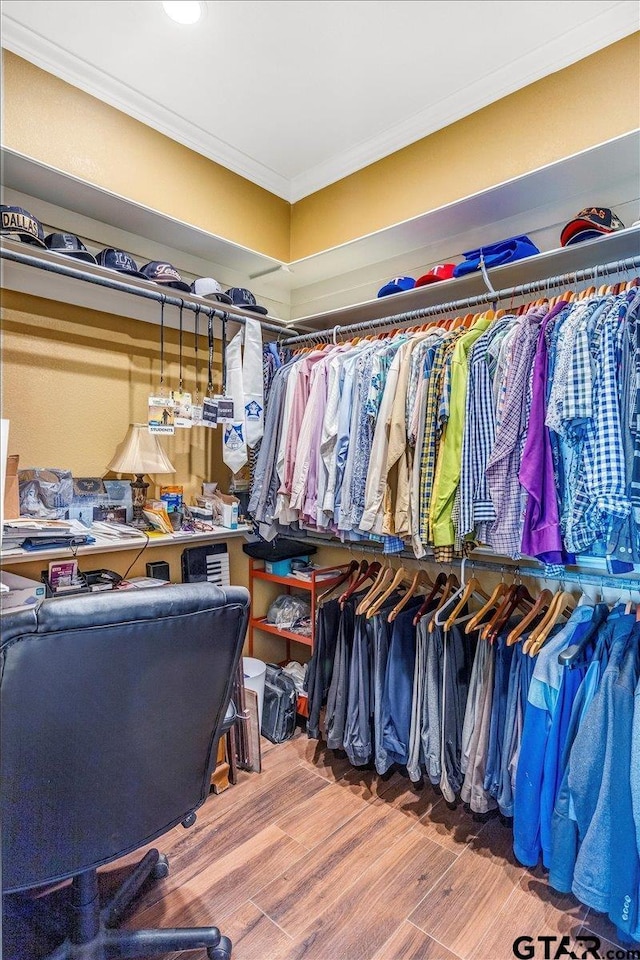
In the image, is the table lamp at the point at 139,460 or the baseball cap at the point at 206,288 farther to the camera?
the baseball cap at the point at 206,288

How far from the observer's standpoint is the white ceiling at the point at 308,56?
5.94 ft

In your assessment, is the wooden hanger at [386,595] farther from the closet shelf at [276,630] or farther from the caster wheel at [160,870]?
the caster wheel at [160,870]

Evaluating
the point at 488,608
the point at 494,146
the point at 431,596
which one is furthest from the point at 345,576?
the point at 494,146

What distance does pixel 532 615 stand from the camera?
179 cm

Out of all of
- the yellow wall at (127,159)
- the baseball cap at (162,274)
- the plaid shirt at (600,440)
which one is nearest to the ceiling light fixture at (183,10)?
the yellow wall at (127,159)

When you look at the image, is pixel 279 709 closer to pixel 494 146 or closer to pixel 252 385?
pixel 252 385

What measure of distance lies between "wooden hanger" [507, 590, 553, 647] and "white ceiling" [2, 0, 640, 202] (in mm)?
2145

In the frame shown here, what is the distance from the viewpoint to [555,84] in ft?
6.78

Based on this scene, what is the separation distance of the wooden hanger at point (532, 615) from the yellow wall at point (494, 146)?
1796mm

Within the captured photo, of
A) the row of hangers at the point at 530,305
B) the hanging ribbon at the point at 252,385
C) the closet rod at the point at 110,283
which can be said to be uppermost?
the closet rod at the point at 110,283

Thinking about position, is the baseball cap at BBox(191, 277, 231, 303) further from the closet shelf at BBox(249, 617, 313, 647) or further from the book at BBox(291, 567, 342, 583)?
the closet shelf at BBox(249, 617, 313, 647)

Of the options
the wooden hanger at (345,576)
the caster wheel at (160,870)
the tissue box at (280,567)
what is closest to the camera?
the caster wheel at (160,870)

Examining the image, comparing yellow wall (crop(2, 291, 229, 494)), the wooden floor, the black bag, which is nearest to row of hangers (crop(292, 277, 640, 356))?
yellow wall (crop(2, 291, 229, 494))

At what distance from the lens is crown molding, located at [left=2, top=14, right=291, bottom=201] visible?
193cm
